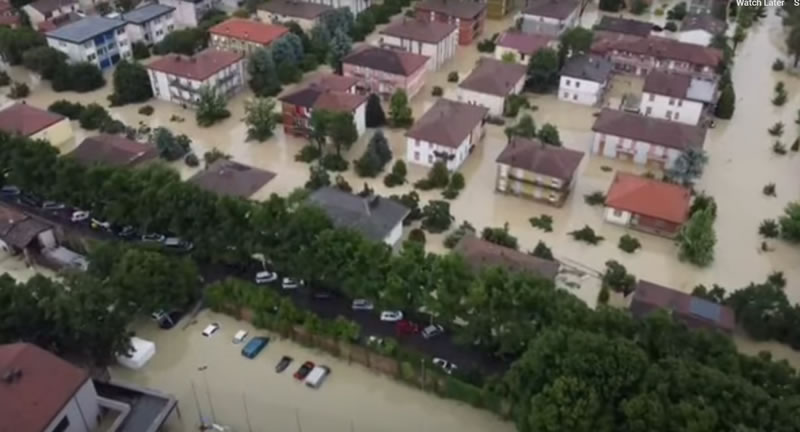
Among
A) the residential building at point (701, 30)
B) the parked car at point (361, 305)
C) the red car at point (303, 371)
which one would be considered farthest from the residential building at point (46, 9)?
the residential building at point (701, 30)

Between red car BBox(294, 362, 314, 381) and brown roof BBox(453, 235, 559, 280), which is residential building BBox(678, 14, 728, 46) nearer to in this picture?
brown roof BBox(453, 235, 559, 280)

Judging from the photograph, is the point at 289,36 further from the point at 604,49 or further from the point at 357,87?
the point at 604,49

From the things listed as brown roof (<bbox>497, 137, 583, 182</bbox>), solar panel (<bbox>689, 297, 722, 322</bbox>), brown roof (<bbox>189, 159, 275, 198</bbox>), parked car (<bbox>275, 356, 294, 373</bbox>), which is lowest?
parked car (<bbox>275, 356, 294, 373</bbox>)

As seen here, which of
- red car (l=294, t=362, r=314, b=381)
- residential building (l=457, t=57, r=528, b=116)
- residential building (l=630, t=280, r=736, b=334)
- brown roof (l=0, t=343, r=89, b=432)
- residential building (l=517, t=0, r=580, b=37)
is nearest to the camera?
brown roof (l=0, t=343, r=89, b=432)

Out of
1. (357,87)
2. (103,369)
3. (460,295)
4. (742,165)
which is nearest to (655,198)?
(742,165)

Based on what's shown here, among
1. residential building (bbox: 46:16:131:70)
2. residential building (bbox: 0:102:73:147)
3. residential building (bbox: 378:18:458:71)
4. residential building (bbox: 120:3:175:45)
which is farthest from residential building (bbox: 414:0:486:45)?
residential building (bbox: 0:102:73:147)

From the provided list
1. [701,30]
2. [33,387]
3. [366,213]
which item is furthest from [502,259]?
[701,30]

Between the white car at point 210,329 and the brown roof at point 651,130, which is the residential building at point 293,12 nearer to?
the brown roof at point 651,130
